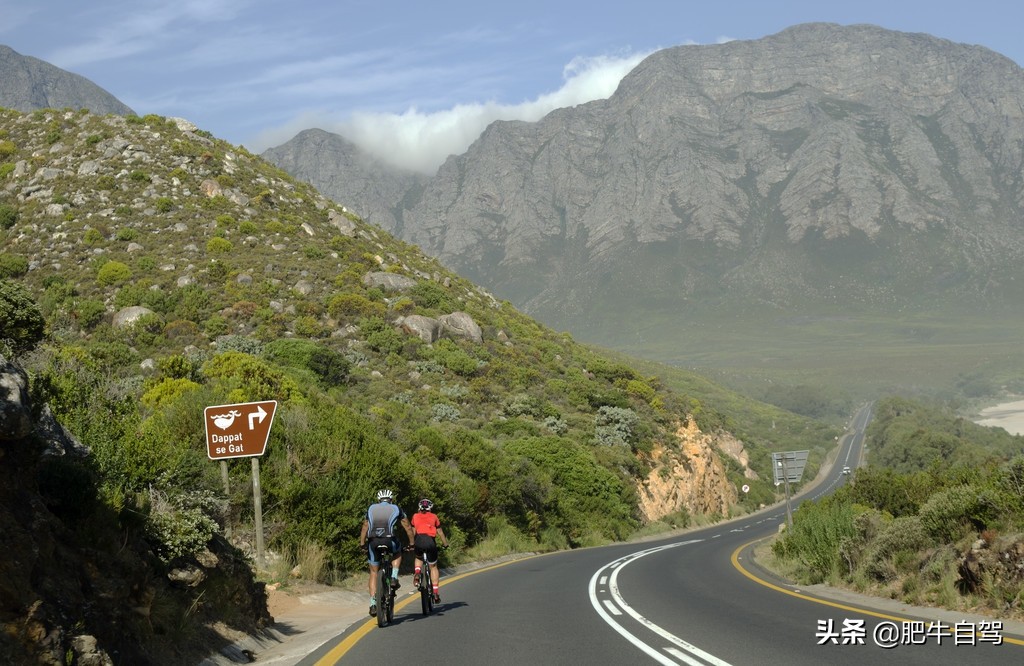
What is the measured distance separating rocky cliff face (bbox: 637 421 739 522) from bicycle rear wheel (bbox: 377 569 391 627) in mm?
37530

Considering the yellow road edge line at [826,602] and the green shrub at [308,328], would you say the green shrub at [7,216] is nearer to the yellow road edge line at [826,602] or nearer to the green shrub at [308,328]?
the green shrub at [308,328]

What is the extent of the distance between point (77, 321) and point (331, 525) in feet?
101

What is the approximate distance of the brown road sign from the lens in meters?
13.5

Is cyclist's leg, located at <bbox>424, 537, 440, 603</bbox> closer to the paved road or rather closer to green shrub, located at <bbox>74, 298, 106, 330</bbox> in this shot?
the paved road

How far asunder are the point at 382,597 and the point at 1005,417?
162 meters

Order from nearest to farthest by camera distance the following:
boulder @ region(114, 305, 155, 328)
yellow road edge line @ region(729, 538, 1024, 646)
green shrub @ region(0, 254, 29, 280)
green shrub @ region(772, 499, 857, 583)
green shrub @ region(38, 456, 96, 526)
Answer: green shrub @ region(38, 456, 96, 526) < yellow road edge line @ region(729, 538, 1024, 646) < green shrub @ region(772, 499, 857, 583) < boulder @ region(114, 305, 155, 328) < green shrub @ region(0, 254, 29, 280)

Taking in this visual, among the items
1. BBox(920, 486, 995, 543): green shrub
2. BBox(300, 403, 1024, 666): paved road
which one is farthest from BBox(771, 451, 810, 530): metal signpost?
BBox(920, 486, 995, 543): green shrub

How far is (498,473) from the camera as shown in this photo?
30.5m

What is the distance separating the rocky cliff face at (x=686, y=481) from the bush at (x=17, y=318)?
38040 mm

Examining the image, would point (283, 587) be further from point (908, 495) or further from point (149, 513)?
point (908, 495)

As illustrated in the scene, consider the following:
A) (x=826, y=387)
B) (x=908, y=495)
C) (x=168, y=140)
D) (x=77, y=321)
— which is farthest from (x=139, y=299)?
(x=826, y=387)

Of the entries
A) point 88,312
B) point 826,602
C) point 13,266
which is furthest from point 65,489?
point 13,266

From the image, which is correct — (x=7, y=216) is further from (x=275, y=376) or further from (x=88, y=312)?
(x=275, y=376)

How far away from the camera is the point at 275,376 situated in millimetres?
29688
